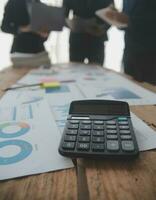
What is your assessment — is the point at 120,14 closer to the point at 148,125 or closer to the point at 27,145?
the point at 148,125

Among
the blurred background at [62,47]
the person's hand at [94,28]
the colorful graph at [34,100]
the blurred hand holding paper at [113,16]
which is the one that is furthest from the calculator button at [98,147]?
the blurred background at [62,47]

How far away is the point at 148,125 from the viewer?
1.67 feet

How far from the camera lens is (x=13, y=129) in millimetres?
488

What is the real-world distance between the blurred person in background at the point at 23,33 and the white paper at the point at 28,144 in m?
0.94

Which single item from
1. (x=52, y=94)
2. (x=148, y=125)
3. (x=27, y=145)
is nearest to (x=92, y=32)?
(x=52, y=94)

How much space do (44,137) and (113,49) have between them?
251cm

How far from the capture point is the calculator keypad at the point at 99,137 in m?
0.37

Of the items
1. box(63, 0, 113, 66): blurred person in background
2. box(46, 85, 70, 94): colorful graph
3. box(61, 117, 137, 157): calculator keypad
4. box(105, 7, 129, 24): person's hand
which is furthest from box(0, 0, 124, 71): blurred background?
box(61, 117, 137, 157): calculator keypad

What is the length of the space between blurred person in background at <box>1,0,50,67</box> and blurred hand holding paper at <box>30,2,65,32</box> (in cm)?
A: 6

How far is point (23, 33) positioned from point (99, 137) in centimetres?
131

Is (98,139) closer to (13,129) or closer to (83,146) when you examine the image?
(83,146)

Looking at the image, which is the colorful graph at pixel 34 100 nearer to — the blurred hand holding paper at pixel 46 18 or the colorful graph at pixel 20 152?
the colorful graph at pixel 20 152

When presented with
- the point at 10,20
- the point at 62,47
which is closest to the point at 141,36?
the point at 10,20

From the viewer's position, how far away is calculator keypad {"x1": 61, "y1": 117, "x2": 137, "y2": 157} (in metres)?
0.37
